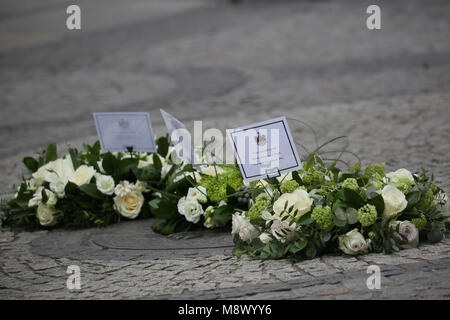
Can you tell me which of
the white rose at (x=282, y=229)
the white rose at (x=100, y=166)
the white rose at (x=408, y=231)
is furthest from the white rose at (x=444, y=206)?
the white rose at (x=100, y=166)

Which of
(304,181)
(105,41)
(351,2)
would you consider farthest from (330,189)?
(351,2)

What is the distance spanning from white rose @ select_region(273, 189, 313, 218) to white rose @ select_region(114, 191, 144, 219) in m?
1.31

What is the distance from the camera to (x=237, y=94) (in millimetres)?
8492

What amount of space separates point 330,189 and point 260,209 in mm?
396

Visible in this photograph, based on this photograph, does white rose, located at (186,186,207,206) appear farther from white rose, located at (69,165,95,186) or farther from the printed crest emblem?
white rose, located at (69,165,95,186)

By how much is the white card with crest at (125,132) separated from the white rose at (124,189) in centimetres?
28

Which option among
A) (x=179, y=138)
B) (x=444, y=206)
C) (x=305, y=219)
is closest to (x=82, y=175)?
(x=179, y=138)

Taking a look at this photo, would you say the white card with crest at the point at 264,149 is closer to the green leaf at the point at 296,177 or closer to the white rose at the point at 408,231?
the green leaf at the point at 296,177

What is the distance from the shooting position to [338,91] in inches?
322

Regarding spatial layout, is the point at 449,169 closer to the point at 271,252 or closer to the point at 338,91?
the point at 271,252

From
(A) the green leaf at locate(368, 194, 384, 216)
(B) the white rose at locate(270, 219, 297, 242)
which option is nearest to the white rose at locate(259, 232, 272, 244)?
(B) the white rose at locate(270, 219, 297, 242)

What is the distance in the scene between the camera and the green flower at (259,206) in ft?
12.0

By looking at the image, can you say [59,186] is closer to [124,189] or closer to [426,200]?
[124,189]
